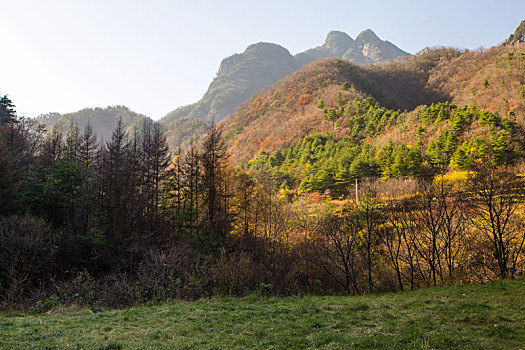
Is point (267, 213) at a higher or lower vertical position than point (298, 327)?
lower

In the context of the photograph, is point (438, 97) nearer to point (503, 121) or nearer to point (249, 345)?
point (503, 121)

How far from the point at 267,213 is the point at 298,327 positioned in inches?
1039

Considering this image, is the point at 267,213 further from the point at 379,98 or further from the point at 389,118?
the point at 379,98

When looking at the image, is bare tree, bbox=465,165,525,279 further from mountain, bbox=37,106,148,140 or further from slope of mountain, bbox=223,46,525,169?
mountain, bbox=37,106,148,140

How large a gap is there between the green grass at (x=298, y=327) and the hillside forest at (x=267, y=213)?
13.2ft

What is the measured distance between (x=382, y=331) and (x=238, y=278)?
10.6m

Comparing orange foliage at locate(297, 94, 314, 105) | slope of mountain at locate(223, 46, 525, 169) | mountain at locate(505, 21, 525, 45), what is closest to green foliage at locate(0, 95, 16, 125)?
slope of mountain at locate(223, 46, 525, 169)

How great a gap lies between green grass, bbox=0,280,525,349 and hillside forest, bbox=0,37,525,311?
402cm

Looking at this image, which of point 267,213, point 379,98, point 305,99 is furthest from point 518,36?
point 267,213

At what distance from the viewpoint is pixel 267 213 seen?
33.8 meters

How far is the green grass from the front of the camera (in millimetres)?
6090

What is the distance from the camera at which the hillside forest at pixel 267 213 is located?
16.7 m

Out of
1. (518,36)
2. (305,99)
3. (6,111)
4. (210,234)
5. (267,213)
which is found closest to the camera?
(210,234)

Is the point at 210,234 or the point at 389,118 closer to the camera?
the point at 210,234
